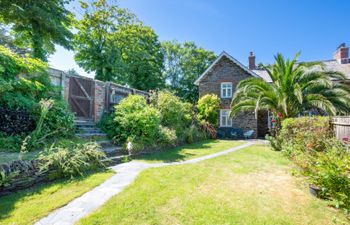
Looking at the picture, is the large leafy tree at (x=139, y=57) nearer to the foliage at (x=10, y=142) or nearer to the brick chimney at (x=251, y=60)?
the brick chimney at (x=251, y=60)

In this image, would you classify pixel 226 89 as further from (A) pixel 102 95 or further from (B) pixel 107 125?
(B) pixel 107 125

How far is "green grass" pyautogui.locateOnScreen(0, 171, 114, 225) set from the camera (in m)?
2.92

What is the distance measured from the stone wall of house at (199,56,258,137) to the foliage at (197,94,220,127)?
145cm

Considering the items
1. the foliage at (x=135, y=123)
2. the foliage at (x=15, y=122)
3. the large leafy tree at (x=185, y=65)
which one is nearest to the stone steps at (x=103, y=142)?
the foliage at (x=135, y=123)

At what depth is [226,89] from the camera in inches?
694

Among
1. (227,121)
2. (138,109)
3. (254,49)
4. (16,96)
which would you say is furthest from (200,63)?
(16,96)

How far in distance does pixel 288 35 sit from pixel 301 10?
152 inches

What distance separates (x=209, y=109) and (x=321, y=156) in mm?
11758

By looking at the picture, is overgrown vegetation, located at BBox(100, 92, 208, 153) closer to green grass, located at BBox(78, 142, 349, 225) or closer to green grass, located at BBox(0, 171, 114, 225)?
green grass, located at BBox(78, 142, 349, 225)

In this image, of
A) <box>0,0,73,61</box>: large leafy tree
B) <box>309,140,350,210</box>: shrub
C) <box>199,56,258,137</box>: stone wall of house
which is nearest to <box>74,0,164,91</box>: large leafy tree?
<box>199,56,258,137</box>: stone wall of house

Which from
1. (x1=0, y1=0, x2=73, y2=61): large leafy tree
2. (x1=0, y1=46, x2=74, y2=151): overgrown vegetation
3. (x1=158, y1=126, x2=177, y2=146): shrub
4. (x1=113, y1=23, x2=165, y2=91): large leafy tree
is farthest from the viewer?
(x1=113, y1=23, x2=165, y2=91): large leafy tree

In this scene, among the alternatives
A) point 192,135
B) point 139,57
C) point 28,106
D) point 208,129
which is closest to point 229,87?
point 208,129

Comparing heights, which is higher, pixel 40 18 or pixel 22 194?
pixel 40 18

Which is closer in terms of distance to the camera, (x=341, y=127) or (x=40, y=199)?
(x=40, y=199)
